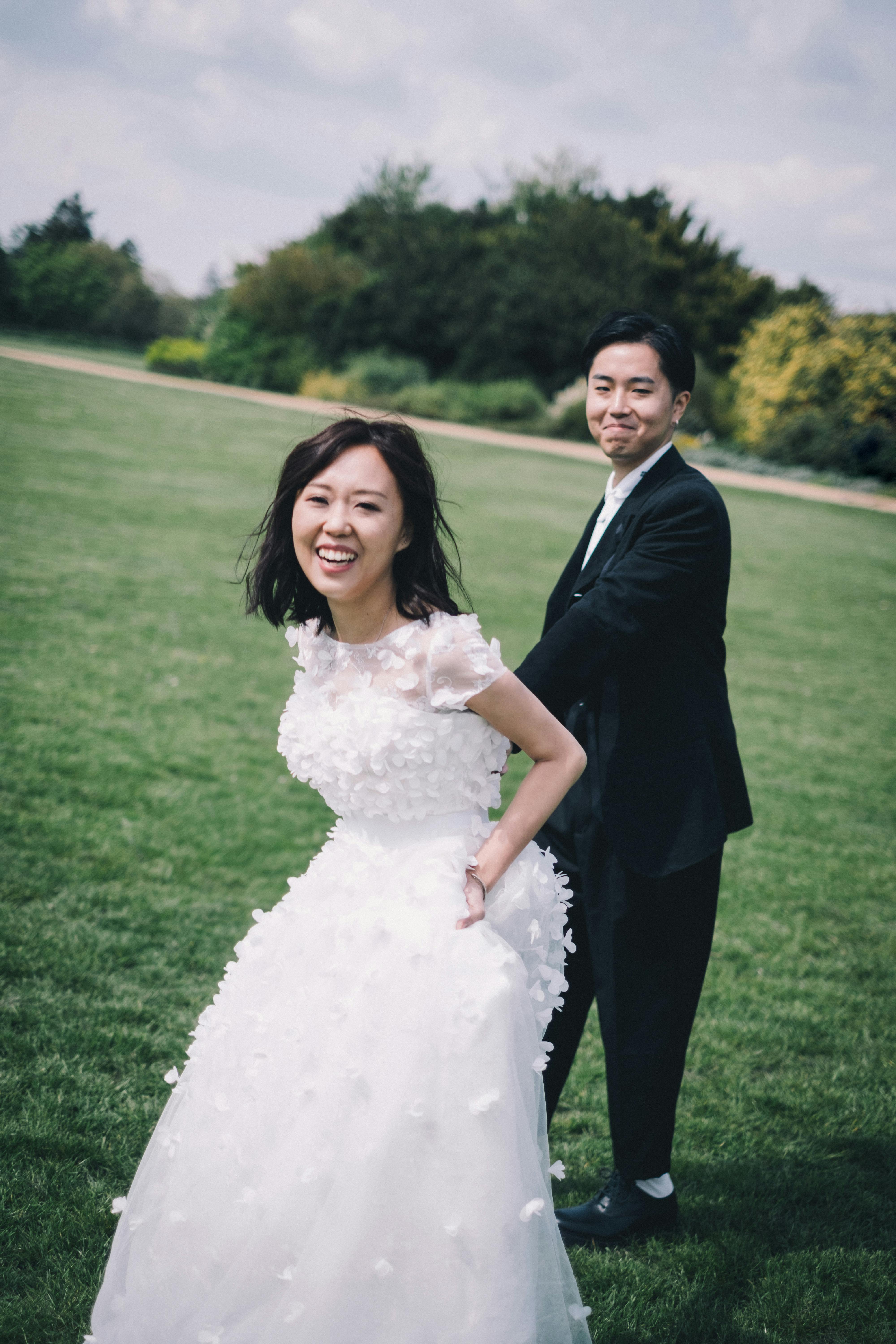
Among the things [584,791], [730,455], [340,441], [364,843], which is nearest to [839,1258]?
[584,791]

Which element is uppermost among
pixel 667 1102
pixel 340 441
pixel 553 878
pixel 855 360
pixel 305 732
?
pixel 855 360

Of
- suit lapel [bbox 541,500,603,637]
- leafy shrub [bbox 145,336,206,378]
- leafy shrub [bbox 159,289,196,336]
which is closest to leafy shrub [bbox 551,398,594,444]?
leafy shrub [bbox 145,336,206,378]

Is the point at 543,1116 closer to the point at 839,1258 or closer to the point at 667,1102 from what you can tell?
the point at 667,1102

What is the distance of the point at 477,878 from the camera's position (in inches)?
80.7

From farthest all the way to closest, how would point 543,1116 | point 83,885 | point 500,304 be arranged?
1. point 500,304
2. point 83,885
3. point 543,1116

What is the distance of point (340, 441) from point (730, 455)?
30.7 metres

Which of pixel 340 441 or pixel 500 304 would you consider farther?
pixel 500 304

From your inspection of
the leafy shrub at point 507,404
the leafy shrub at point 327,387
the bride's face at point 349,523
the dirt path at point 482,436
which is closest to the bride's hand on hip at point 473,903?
the bride's face at point 349,523

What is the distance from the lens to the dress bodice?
6.56 ft

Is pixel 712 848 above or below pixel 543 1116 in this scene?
above

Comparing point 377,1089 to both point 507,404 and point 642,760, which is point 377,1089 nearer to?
point 642,760

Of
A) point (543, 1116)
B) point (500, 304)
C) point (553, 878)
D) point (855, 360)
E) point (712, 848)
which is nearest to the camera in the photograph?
point (543, 1116)

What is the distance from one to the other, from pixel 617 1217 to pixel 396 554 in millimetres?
2024

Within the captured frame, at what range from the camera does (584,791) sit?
269 centimetres
